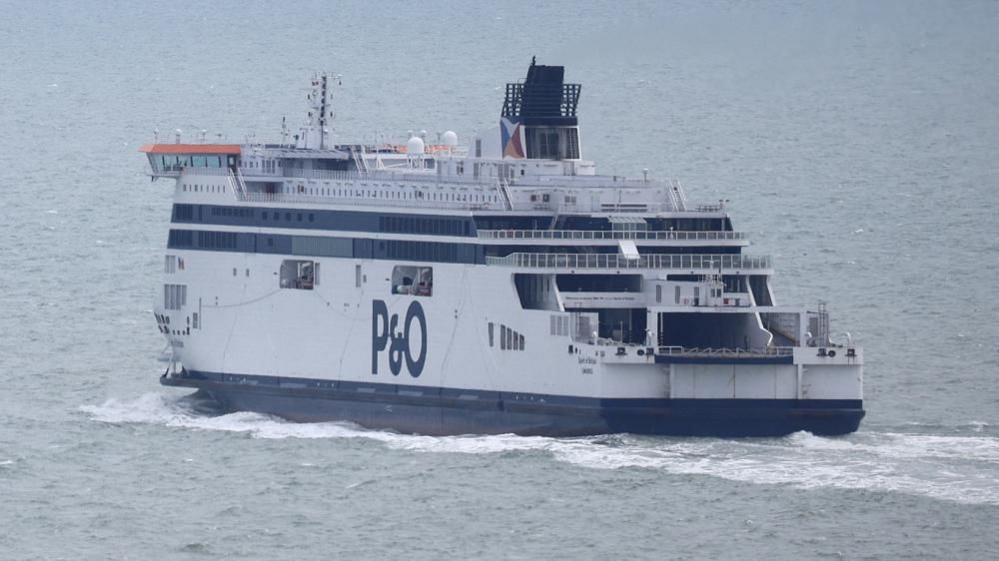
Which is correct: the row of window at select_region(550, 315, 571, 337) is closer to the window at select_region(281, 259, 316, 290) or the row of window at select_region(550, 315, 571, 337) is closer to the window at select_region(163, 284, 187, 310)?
the window at select_region(281, 259, 316, 290)

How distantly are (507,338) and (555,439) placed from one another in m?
3.03

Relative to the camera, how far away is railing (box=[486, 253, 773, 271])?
76750 mm

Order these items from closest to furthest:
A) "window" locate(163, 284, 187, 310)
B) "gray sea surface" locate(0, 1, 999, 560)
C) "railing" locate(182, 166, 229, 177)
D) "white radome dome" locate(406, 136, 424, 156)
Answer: "gray sea surface" locate(0, 1, 999, 560) → "railing" locate(182, 166, 229, 177) → "window" locate(163, 284, 187, 310) → "white radome dome" locate(406, 136, 424, 156)

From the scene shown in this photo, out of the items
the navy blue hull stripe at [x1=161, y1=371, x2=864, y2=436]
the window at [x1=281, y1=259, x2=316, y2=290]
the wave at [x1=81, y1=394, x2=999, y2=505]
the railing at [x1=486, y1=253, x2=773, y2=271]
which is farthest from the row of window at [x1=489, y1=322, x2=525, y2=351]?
the window at [x1=281, y1=259, x2=316, y2=290]

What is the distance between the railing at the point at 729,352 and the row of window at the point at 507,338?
3.54 metres

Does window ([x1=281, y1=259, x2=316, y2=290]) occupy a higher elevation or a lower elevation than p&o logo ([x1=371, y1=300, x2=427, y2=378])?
higher

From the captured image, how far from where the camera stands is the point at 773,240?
115 m

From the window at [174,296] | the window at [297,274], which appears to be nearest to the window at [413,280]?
the window at [297,274]

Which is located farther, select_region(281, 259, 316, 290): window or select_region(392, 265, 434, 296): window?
select_region(281, 259, 316, 290): window

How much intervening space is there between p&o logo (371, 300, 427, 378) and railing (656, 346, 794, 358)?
262 inches

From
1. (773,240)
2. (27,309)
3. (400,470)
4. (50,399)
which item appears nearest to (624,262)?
(400,470)

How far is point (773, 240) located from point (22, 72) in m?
76.0

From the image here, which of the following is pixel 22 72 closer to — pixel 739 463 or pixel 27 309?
pixel 27 309

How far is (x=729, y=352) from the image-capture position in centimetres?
7475
